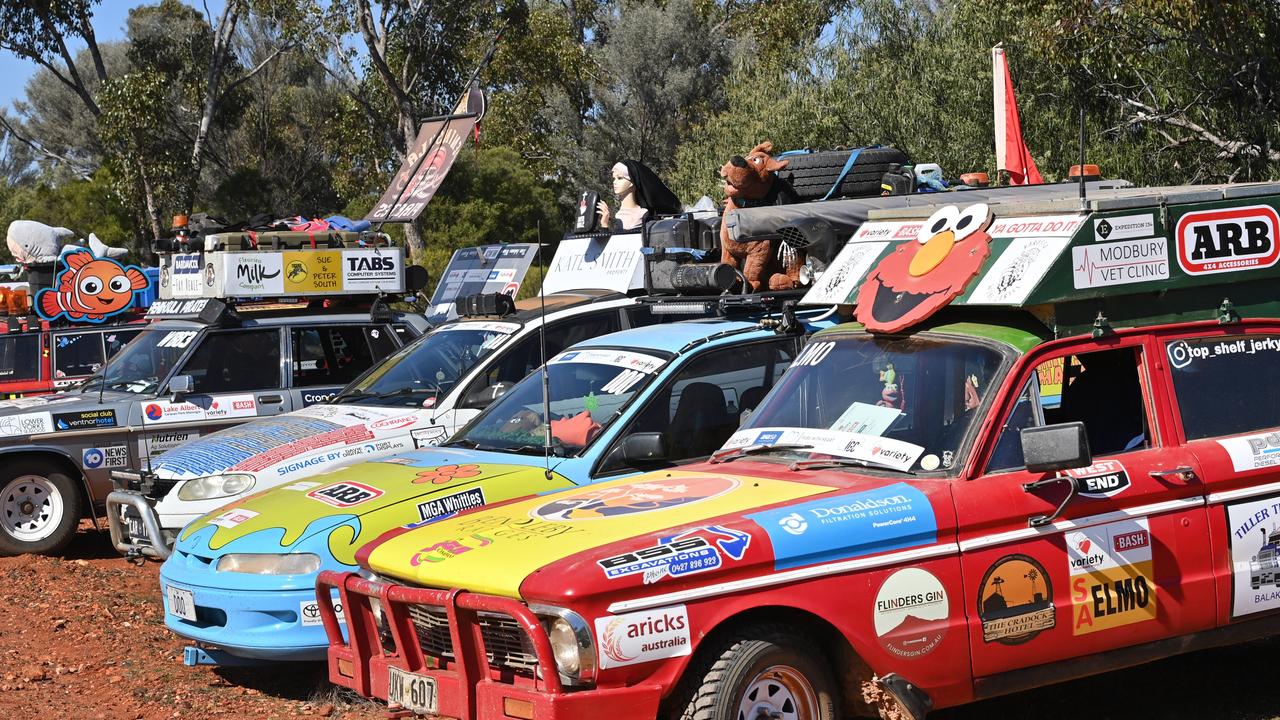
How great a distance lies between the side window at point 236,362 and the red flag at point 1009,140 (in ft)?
25.1

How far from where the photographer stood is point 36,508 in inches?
421

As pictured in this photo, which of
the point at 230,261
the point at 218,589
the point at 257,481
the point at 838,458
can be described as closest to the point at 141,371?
the point at 230,261

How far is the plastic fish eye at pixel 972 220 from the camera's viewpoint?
18.6ft

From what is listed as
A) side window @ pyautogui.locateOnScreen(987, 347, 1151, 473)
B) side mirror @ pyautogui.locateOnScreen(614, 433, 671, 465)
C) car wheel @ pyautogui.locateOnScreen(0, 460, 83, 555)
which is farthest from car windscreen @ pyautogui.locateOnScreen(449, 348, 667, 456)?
car wheel @ pyautogui.locateOnScreen(0, 460, 83, 555)

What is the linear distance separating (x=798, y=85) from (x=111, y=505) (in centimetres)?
1779

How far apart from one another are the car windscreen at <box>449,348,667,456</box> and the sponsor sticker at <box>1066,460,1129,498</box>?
2.63 meters

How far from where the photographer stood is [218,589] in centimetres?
665

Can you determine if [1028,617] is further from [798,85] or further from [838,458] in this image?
[798,85]

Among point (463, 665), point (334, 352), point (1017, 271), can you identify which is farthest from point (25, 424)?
point (1017, 271)

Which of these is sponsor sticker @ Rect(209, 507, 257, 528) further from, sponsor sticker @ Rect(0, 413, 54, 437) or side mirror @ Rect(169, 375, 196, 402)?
sponsor sticker @ Rect(0, 413, 54, 437)

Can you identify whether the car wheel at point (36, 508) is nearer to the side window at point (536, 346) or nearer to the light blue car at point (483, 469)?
the side window at point (536, 346)

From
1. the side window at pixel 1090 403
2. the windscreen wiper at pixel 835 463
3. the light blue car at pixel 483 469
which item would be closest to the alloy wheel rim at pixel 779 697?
the windscreen wiper at pixel 835 463

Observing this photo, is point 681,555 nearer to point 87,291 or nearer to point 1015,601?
point 1015,601

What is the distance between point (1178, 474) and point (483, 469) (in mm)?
3355
